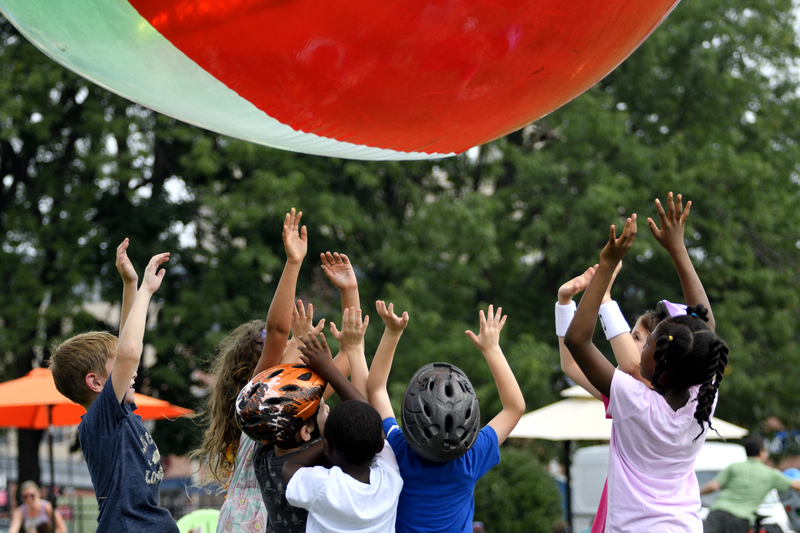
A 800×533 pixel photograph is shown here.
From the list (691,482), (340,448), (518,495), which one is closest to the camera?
(340,448)

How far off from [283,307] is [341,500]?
2.48 ft

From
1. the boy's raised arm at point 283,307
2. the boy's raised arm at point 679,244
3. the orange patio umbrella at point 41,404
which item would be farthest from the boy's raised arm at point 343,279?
the orange patio umbrella at point 41,404

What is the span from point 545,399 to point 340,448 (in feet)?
27.6

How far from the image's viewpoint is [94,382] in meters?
2.64

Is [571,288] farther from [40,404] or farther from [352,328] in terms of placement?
[40,404]

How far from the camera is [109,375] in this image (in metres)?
2.61

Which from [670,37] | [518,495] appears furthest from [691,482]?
[670,37]

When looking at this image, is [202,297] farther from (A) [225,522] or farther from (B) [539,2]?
(B) [539,2]

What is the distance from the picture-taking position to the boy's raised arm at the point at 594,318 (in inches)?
91.0

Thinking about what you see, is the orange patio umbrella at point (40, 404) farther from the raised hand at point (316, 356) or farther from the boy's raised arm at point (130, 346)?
the raised hand at point (316, 356)

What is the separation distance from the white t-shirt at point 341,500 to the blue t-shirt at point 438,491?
9 cm

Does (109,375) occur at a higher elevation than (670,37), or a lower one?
lower

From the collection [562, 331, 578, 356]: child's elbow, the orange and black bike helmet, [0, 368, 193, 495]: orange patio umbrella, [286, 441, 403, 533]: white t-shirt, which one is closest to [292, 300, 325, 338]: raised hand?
the orange and black bike helmet

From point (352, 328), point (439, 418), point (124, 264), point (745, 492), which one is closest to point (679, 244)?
point (439, 418)
